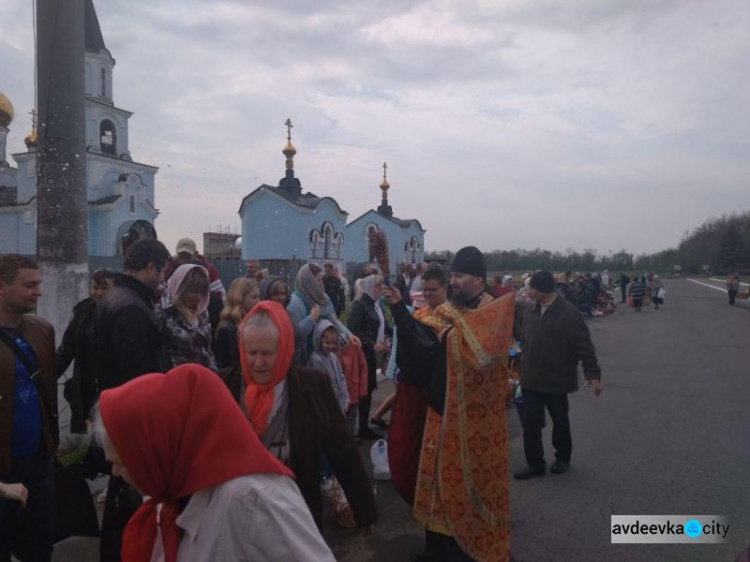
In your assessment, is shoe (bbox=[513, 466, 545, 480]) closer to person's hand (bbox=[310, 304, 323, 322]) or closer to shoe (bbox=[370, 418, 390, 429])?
shoe (bbox=[370, 418, 390, 429])

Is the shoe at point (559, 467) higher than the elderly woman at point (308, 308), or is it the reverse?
the elderly woman at point (308, 308)

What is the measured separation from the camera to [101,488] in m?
4.85

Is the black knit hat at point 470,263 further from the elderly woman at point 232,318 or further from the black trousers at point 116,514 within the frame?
the black trousers at point 116,514

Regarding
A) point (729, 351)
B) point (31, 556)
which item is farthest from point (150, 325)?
point (729, 351)

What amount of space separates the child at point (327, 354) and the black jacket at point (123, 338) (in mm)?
1932

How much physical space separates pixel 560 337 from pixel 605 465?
1.45 m

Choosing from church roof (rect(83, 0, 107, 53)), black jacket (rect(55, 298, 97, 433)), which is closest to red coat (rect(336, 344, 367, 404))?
black jacket (rect(55, 298, 97, 433))

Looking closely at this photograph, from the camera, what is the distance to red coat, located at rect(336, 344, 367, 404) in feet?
18.3

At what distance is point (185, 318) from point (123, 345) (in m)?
0.61

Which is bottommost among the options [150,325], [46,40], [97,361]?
[97,361]

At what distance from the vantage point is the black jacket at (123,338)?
115 inches

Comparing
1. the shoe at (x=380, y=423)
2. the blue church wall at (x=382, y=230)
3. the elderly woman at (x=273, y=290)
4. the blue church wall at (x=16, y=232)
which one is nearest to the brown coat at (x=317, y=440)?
the elderly woman at (x=273, y=290)

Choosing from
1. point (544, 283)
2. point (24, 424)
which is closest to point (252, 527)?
point (24, 424)

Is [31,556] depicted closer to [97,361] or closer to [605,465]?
[97,361]
